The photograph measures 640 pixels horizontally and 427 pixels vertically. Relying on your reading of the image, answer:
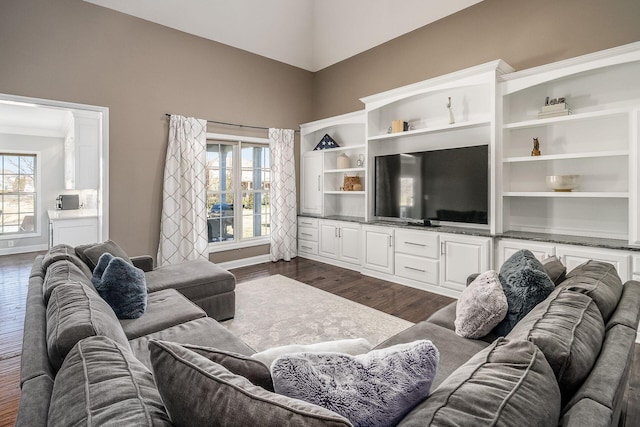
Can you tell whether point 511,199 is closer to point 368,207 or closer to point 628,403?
point 368,207

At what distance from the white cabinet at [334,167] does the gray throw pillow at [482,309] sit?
3.44m

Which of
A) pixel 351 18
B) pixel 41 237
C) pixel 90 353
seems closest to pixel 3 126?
pixel 41 237

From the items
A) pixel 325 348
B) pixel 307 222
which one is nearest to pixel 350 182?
pixel 307 222

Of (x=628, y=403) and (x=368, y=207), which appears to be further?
(x=368, y=207)

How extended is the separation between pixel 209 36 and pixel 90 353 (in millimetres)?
4982

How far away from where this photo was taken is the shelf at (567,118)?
114 inches

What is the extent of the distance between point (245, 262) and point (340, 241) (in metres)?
1.62

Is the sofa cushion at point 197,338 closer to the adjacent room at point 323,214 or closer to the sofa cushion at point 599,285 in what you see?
the adjacent room at point 323,214

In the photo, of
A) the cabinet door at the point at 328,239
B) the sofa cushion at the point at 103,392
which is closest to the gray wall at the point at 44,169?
the cabinet door at the point at 328,239

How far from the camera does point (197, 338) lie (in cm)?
184

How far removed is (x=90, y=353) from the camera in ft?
3.15

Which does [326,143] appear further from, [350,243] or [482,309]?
[482,309]

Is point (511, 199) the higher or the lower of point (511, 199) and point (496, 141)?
the lower

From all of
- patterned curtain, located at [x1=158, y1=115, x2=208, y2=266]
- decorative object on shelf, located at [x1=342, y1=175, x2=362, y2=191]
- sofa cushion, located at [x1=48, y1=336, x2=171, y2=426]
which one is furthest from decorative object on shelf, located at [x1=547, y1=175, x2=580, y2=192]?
patterned curtain, located at [x1=158, y1=115, x2=208, y2=266]
